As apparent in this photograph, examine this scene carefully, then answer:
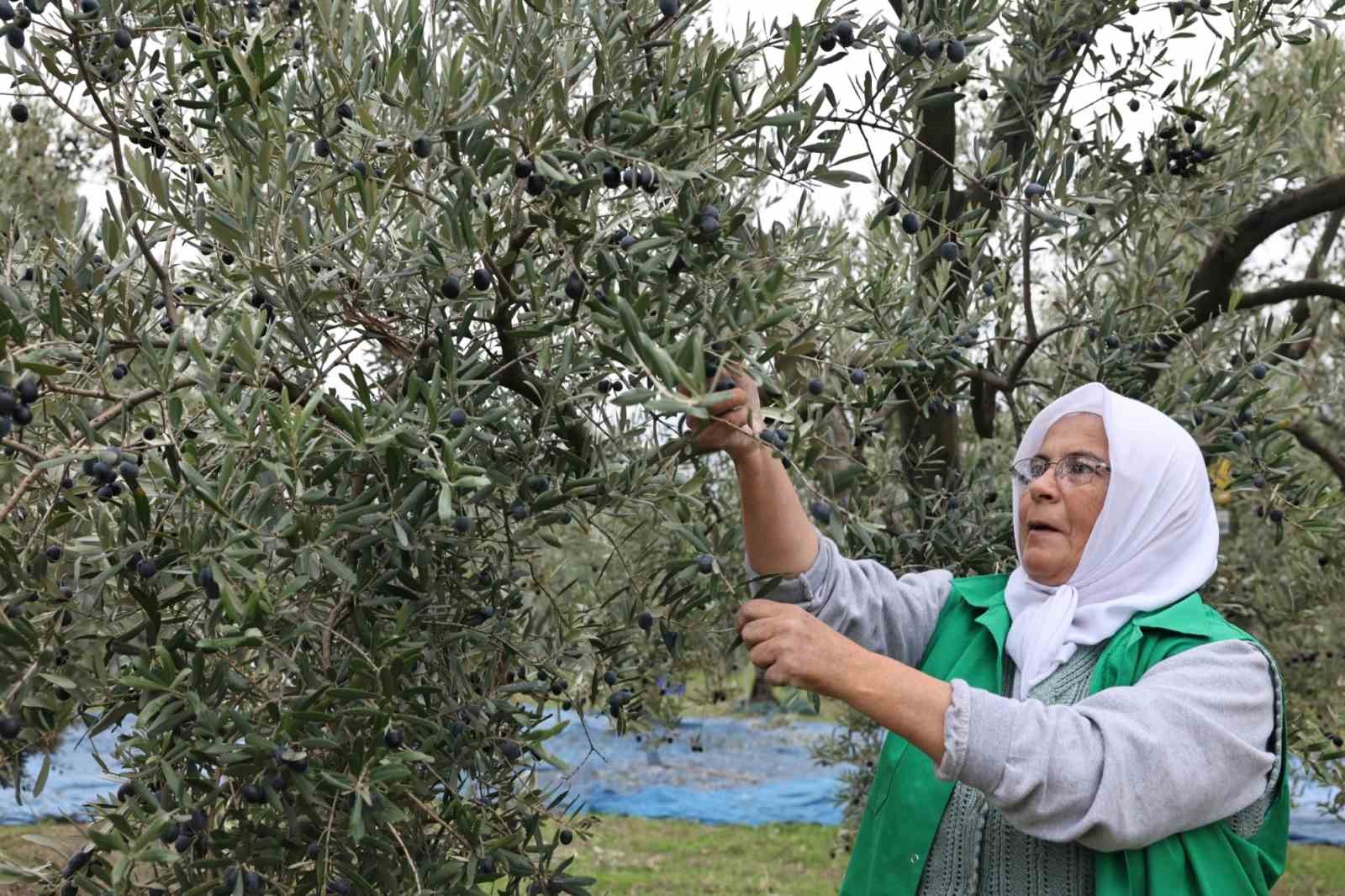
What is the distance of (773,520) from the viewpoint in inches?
91.1

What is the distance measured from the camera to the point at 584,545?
223 inches

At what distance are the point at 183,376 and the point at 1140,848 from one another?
1.55 meters

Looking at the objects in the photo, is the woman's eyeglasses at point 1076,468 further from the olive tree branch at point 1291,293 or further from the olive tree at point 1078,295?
the olive tree branch at point 1291,293

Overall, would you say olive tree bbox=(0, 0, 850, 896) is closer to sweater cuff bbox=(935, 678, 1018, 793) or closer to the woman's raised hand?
the woman's raised hand

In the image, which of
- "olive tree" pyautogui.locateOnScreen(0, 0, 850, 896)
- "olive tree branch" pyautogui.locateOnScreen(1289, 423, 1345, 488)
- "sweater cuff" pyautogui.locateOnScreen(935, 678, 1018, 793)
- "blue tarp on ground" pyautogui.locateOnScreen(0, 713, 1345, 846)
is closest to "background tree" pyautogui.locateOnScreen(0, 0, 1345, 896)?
"olive tree" pyautogui.locateOnScreen(0, 0, 850, 896)

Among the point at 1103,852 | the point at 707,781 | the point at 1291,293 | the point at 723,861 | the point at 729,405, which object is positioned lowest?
the point at 707,781

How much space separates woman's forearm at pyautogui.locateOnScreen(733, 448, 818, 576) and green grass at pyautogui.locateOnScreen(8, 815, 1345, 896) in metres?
5.85

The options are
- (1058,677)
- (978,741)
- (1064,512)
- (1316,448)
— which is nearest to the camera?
(978,741)

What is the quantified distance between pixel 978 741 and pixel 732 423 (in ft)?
1.86

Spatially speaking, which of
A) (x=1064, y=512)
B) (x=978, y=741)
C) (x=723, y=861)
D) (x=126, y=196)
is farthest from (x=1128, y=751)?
(x=723, y=861)

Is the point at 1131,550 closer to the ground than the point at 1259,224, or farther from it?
closer to the ground

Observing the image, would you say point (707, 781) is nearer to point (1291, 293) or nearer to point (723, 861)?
point (723, 861)

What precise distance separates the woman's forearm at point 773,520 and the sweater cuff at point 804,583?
0.04 feet

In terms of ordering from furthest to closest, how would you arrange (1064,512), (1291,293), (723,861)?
(723,861) → (1291,293) → (1064,512)
